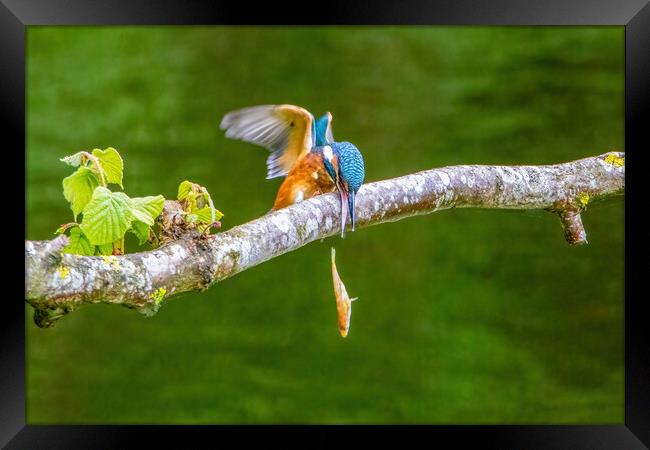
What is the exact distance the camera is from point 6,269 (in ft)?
6.11

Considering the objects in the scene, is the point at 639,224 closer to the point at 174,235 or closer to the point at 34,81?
the point at 174,235

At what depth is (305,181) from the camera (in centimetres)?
247

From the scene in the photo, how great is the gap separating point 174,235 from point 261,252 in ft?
0.67

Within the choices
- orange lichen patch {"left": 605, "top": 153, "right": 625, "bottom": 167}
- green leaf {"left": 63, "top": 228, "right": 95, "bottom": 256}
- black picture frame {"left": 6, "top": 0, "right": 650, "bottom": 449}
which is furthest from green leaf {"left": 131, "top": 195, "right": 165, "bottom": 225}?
orange lichen patch {"left": 605, "top": 153, "right": 625, "bottom": 167}

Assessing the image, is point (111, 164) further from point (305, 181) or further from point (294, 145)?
point (294, 145)

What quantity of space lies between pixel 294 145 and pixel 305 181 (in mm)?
185

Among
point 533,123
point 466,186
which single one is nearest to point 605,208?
point 533,123

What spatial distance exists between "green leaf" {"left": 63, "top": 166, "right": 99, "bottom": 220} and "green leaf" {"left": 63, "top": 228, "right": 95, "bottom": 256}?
4cm

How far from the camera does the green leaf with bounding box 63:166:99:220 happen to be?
1595 mm

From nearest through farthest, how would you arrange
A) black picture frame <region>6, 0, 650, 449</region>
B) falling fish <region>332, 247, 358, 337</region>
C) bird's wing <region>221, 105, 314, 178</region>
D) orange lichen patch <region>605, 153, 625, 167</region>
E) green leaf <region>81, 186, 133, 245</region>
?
green leaf <region>81, 186, 133, 245</region> → black picture frame <region>6, 0, 650, 449</region> → falling fish <region>332, 247, 358, 337</region> → orange lichen patch <region>605, 153, 625, 167</region> → bird's wing <region>221, 105, 314, 178</region>

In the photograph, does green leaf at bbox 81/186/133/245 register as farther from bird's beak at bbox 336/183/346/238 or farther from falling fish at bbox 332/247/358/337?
falling fish at bbox 332/247/358/337

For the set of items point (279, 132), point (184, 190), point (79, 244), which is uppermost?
point (279, 132)

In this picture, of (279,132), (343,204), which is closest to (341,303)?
(343,204)

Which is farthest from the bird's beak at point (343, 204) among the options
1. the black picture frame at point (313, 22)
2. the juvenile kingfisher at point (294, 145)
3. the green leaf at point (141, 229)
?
the green leaf at point (141, 229)
